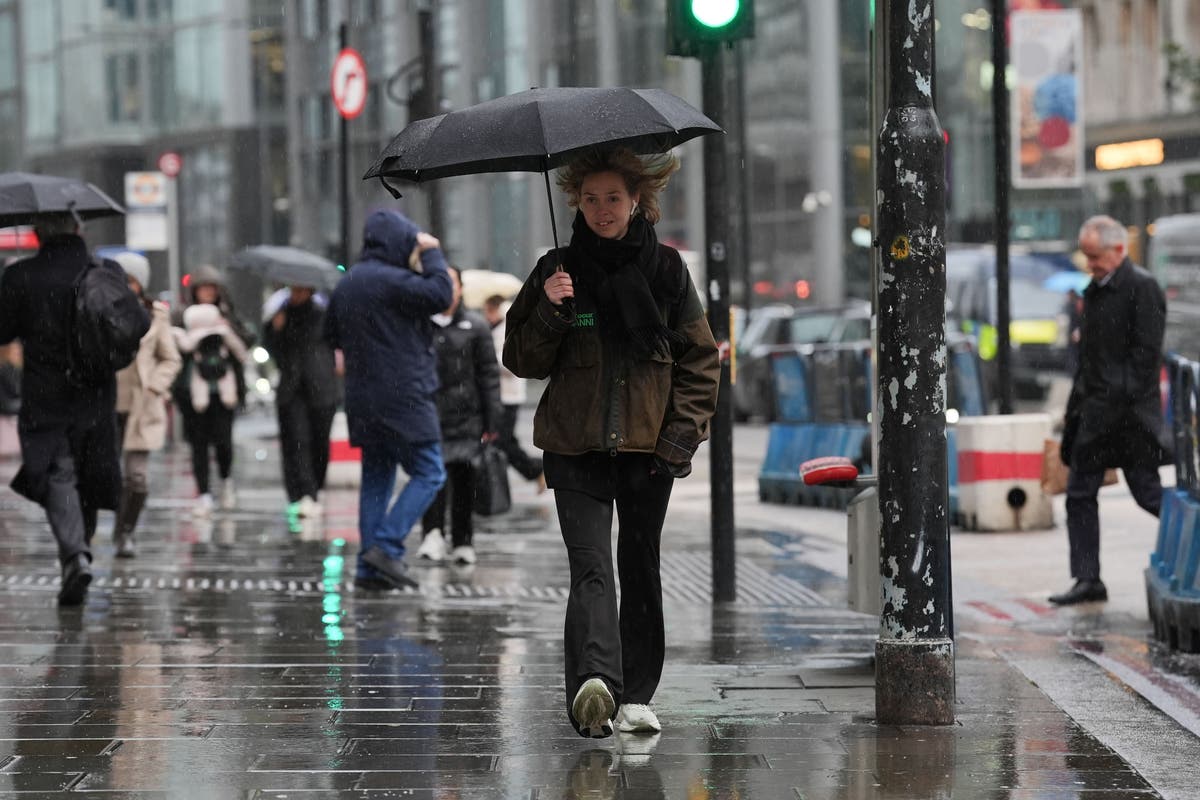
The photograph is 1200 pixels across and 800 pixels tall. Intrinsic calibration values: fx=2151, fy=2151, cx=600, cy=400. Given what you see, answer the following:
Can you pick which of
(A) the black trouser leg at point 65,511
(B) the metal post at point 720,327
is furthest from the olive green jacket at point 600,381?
(A) the black trouser leg at point 65,511

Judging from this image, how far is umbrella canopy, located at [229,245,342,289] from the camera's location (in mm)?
14625

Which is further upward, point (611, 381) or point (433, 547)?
point (611, 381)

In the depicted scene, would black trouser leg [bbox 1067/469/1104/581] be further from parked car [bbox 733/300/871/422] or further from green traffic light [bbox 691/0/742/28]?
parked car [bbox 733/300/871/422]

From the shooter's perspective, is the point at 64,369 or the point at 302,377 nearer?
the point at 64,369

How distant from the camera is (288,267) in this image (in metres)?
14.8

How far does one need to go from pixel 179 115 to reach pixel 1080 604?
59.3 metres

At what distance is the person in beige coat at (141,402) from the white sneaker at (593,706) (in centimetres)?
646

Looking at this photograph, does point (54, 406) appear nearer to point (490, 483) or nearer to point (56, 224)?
point (56, 224)

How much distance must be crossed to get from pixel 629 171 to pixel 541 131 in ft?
1.02

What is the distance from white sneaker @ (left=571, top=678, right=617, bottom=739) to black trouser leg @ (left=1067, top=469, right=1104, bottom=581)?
15.8 ft

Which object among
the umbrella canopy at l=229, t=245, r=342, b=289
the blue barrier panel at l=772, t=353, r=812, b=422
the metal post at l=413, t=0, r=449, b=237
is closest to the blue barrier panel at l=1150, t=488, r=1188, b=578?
the umbrella canopy at l=229, t=245, r=342, b=289

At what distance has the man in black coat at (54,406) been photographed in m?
9.55

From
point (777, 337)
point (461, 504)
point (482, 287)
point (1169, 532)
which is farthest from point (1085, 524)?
point (777, 337)

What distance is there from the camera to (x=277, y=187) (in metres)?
64.8
